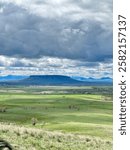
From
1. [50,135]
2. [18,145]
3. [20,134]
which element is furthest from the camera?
[50,135]

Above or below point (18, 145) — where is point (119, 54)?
above

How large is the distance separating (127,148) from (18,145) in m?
12.5

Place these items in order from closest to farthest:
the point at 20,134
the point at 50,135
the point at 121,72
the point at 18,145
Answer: the point at 121,72, the point at 18,145, the point at 20,134, the point at 50,135

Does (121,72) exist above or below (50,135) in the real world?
above

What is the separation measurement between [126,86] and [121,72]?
1.70 ft

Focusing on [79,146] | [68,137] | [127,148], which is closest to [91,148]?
[79,146]

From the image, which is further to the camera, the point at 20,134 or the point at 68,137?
the point at 68,137

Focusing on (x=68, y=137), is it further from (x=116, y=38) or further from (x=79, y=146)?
(x=116, y=38)

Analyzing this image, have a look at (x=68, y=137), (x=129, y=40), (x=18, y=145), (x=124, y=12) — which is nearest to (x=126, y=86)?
(x=129, y=40)

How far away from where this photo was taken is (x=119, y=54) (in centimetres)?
1484

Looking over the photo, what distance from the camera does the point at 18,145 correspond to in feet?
86.2

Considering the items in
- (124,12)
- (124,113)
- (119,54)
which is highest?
(124,12)

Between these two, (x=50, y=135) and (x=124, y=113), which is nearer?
(x=124, y=113)

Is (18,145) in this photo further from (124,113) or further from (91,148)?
(124,113)
